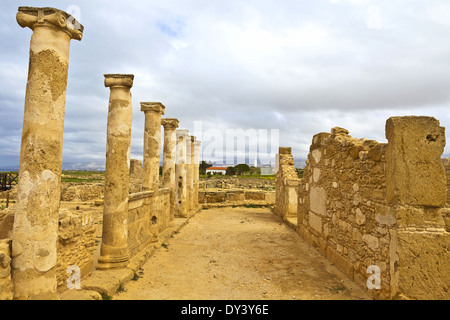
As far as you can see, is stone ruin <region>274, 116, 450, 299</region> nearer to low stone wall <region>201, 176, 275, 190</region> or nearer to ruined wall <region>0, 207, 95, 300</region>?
ruined wall <region>0, 207, 95, 300</region>

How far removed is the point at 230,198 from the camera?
56.3 ft

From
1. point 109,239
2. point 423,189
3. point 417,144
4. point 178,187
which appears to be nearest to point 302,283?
point 423,189

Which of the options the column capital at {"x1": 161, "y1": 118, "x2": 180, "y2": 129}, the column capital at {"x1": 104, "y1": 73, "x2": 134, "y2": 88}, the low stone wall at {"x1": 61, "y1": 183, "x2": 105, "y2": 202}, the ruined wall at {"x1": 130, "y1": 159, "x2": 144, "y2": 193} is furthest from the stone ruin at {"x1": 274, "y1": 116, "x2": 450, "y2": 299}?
the ruined wall at {"x1": 130, "y1": 159, "x2": 144, "y2": 193}

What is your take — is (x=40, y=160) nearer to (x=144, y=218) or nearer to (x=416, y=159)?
(x=144, y=218)

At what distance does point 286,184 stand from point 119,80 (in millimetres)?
8878

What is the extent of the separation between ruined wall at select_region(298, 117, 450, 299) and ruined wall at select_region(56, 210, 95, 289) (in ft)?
15.3

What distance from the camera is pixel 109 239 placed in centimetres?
546

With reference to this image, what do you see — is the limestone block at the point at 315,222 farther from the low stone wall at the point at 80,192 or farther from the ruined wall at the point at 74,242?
the low stone wall at the point at 80,192

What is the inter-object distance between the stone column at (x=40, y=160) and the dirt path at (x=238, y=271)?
1.41 metres

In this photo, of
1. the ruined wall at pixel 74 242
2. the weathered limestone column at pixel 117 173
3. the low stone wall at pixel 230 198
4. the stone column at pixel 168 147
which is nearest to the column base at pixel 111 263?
the weathered limestone column at pixel 117 173

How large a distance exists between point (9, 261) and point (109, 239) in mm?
2246

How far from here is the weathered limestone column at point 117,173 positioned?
5.43m

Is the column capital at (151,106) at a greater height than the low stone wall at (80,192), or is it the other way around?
the column capital at (151,106)
